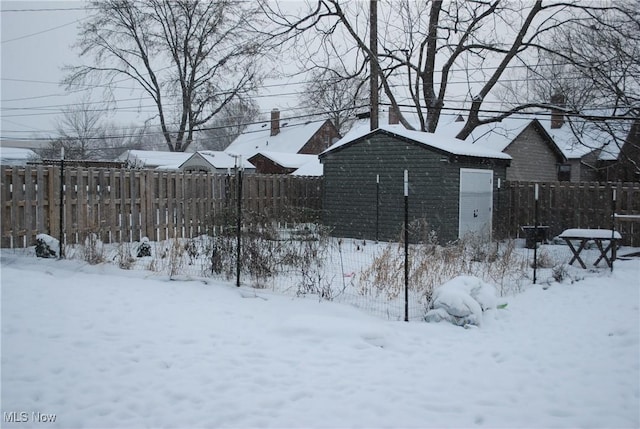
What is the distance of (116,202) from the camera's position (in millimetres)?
12812

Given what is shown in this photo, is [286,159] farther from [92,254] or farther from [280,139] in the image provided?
[92,254]

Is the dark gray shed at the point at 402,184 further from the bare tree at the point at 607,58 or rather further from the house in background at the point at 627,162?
the house in background at the point at 627,162

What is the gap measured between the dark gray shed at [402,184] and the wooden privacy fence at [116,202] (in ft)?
7.05

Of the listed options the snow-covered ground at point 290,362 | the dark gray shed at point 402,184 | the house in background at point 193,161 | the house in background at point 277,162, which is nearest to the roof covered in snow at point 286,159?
the house in background at point 277,162

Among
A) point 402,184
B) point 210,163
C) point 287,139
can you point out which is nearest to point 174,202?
point 402,184

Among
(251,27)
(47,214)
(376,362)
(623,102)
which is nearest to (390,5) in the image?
(251,27)

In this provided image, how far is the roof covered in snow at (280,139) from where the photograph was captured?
136 ft

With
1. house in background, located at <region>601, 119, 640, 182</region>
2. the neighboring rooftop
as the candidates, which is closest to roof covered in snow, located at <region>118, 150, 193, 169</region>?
the neighboring rooftop

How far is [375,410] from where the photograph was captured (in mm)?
3984

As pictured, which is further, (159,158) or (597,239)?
(159,158)

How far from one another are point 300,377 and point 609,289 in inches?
252

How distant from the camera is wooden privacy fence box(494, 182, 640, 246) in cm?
1482

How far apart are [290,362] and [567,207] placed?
13699 mm

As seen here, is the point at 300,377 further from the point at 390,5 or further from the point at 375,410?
the point at 390,5
